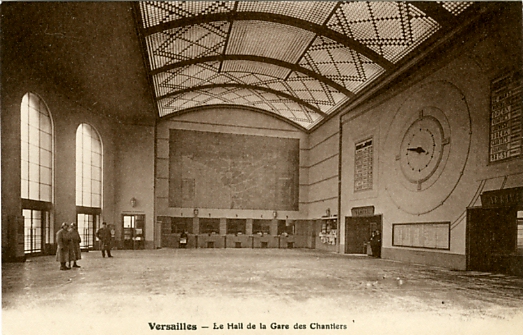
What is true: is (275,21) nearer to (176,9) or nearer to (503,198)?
(176,9)

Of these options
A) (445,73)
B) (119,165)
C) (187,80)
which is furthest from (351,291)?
(119,165)

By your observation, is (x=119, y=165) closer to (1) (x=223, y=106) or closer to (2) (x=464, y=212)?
(1) (x=223, y=106)

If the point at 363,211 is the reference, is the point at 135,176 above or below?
above

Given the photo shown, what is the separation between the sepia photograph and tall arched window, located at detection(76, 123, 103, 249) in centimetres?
11

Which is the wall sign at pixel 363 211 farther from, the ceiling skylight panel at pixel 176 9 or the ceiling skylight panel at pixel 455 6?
the ceiling skylight panel at pixel 176 9

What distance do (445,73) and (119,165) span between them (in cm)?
1730

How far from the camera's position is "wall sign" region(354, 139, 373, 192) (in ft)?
58.1

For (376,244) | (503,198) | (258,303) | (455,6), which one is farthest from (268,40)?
(258,303)

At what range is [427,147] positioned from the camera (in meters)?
13.5

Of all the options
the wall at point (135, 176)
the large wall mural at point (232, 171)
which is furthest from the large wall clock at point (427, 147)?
the wall at point (135, 176)

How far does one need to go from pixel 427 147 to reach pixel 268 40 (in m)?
7.42

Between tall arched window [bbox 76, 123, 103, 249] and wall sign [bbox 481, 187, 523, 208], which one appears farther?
tall arched window [bbox 76, 123, 103, 249]

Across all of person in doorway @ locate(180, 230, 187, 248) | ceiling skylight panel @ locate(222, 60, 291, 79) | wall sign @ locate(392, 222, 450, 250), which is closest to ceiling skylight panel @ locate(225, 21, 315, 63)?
ceiling skylight panel @ locate(222, 60, 291, 79)

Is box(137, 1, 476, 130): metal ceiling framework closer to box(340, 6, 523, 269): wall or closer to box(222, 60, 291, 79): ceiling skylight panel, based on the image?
box(222, 60, 291, 79): ceiling skylight panel
